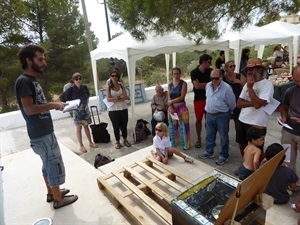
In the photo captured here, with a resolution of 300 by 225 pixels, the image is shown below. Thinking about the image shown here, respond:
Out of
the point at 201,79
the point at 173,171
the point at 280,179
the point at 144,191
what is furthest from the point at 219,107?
the point at 144,191

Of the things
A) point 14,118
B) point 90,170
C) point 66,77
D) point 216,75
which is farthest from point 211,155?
point 66,77

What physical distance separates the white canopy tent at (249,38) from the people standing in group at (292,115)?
3338 millimetres

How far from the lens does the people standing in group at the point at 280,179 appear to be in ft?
7.30

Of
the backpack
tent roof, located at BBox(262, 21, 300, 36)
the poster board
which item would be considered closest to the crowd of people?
the backpack

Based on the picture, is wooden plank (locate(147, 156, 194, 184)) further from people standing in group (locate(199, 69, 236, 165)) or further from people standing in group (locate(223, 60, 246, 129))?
people standing in group (locate(223, 60, 246, 129))

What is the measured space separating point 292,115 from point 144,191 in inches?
74.2

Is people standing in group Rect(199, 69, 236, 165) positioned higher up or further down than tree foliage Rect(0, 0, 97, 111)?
further down

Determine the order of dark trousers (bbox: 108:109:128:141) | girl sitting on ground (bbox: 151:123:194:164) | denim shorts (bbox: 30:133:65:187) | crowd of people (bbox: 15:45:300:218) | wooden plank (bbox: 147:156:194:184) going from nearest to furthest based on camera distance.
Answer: crowd of people (bbox: 15:45:300:218), denim shorts (bbox: 30:133:65:187), wooden plank (bbox: 147:156:194:184), girl sitting on ground (bbox: 151:123:194:164), dark trousers (bbox: 108:109:128:141)

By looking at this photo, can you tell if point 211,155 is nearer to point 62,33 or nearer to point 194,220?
point 194,220

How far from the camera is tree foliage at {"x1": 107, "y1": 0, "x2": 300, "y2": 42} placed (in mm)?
3002

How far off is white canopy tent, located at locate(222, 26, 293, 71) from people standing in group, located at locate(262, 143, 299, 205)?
3948 millimetres

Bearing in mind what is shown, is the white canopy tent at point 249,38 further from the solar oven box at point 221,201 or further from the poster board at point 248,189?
the poster board at point 248,189

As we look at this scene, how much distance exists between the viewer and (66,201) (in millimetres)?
2611

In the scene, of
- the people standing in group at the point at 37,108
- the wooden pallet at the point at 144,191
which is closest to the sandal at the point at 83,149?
the wooden pallet at the point at 144,191
